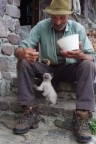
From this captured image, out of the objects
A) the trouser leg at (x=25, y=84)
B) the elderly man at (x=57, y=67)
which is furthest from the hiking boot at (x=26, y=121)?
the trouser leg at (x=25, y=84)

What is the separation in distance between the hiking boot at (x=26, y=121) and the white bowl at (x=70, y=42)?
0.71m

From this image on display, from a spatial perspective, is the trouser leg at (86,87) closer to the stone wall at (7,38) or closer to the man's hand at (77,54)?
the man's hand at (77,54)

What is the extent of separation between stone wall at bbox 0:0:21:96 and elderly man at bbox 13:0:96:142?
81cm

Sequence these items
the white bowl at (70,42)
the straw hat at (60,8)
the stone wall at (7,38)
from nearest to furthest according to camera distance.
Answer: the white bowl at (70,42), the straw hat at (60,8), the stone wall at (7,38)

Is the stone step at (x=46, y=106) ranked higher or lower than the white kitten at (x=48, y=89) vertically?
lower

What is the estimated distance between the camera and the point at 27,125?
330 centimetres

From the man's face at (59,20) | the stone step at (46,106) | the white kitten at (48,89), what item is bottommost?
the stone step at (46,106)

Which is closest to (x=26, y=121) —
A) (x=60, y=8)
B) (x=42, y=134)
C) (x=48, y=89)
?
(x=42, y=134)

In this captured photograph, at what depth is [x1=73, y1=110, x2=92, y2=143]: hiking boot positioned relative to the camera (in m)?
Answer: 3.09

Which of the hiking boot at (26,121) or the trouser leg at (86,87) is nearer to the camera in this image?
the trouser leg at (86,87)

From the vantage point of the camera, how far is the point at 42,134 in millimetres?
3328

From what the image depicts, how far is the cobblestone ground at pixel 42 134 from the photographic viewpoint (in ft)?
10.4

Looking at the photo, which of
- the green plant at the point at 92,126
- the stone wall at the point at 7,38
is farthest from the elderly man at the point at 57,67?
the stone wall at the point at 7,38

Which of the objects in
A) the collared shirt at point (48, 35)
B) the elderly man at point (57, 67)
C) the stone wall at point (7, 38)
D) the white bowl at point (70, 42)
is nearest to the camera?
the white bowl at point (70, 42)
